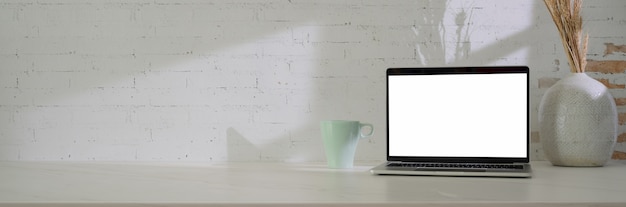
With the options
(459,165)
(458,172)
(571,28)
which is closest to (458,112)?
(459,165)

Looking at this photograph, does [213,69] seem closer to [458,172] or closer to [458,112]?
[458,112]

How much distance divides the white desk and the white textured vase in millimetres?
57

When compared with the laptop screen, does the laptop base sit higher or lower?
lower

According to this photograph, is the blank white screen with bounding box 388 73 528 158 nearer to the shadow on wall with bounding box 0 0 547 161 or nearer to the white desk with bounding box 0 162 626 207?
the white desk with bounding box 0 162 626 207

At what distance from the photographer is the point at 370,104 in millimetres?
2184

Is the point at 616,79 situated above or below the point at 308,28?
below

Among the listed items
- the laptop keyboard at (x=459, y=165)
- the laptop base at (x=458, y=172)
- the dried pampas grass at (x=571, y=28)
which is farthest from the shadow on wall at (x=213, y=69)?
the laptop base at (x=458, y=172)

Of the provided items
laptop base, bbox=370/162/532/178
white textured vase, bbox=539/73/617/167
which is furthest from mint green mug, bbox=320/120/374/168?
white textured vase, bbox=539/73/617/167

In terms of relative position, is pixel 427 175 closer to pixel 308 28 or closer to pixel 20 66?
pixel 308 28

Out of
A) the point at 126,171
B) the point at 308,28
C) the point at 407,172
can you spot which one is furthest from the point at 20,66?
the point at 407,172

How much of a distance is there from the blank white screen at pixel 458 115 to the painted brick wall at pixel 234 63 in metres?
0.32

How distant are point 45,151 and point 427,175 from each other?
123 cm

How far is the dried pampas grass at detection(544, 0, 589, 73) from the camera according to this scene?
6.36ft

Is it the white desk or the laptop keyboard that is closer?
the white desk
